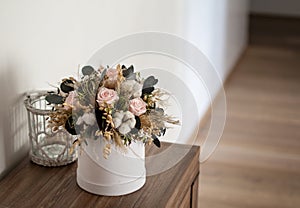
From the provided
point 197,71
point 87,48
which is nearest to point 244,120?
point 197,71

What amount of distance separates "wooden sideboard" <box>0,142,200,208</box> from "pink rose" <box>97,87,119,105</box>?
252 mm

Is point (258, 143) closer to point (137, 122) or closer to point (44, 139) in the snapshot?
point (44, 139)

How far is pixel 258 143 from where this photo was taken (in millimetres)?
3568

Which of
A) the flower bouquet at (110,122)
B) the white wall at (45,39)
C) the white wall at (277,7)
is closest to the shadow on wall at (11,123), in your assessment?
the white wall at (45,39)

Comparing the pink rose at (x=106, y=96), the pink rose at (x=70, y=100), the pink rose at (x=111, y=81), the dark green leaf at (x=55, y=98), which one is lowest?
the dark green leaf at (x=55, y=98)

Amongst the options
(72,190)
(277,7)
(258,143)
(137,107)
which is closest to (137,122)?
(137,107)

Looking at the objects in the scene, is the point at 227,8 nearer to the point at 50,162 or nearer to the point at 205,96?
the point at 205,96

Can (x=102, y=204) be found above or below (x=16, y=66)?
below

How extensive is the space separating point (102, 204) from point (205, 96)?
7.56 feet

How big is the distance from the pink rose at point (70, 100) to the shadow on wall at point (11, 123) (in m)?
0.21

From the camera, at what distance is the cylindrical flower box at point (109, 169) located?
1.58m

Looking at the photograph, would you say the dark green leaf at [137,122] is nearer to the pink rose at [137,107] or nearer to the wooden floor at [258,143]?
the pink rose at [137,107]

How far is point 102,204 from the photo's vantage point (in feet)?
5.11

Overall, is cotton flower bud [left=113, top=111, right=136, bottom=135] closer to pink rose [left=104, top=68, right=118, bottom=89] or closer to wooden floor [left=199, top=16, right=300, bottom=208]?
pink rose [left=104, top=68, right=118, bottom=89]
